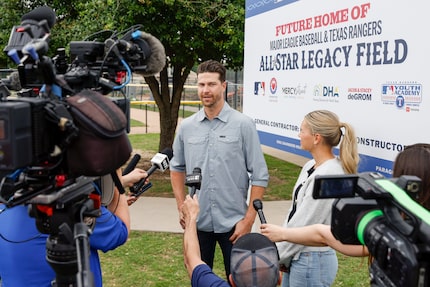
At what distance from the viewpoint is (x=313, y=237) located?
271cm

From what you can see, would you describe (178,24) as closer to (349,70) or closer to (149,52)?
(349,70)

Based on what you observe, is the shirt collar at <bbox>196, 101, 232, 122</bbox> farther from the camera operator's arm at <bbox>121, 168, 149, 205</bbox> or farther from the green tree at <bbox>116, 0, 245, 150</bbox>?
the green tree at <bbox>116, 0, 245, 150</bbox>

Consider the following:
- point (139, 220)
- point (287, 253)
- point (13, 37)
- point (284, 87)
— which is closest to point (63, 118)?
point (13, 37)

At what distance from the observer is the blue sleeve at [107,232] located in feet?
7.72

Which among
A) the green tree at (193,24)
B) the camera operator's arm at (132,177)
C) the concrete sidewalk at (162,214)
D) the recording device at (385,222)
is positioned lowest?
the concrete sidewalk at (162,214)

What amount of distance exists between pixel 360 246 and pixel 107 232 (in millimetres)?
1224

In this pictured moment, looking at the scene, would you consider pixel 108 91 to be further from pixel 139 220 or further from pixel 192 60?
pixel 192 60

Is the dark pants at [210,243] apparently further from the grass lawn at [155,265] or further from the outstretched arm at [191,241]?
the outstretched arm at [191,241]

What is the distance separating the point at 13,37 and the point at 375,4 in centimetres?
241

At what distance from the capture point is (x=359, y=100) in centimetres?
363

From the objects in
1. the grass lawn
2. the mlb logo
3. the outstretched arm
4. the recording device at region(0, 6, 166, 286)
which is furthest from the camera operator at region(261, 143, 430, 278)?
the mlb logo

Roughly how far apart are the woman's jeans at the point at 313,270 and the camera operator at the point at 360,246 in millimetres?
434

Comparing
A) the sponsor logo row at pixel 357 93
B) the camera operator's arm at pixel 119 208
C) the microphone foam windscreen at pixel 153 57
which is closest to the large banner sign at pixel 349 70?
the sponsor logo row at pixel 357 93

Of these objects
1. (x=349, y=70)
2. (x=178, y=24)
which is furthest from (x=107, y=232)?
(x=178, y=24)
